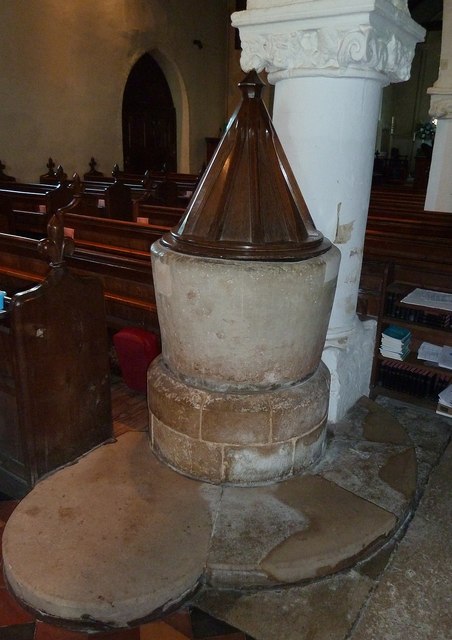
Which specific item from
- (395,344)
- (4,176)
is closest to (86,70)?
(4,176)

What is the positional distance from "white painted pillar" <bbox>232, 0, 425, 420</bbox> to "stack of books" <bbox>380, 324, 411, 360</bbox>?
28.2 inches

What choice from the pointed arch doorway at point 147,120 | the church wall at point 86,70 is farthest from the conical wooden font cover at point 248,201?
the pointed arch doorway at point 147,120

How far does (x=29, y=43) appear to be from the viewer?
8.07 meters

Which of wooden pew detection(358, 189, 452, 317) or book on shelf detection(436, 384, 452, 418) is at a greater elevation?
wooden pew detection(358, 189, 452, 317)

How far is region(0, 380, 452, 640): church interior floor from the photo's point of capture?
1611 mm

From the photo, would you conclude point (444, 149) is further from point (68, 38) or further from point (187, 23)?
point (187, 23)

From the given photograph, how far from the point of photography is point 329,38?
7.07ft

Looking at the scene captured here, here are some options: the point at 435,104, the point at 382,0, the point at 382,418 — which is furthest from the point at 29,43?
the point at 382,418

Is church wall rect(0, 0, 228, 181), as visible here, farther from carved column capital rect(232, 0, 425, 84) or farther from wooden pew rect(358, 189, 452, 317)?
carved column capital rect(232, 0, 425, 84)

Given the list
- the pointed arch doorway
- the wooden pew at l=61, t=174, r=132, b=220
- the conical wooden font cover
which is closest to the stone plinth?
the conical wooden font cover

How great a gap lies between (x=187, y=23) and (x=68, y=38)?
3.35 metres

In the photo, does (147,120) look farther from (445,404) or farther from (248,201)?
(248,201)

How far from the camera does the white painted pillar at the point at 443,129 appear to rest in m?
5.43

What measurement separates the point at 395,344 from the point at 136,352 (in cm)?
159
